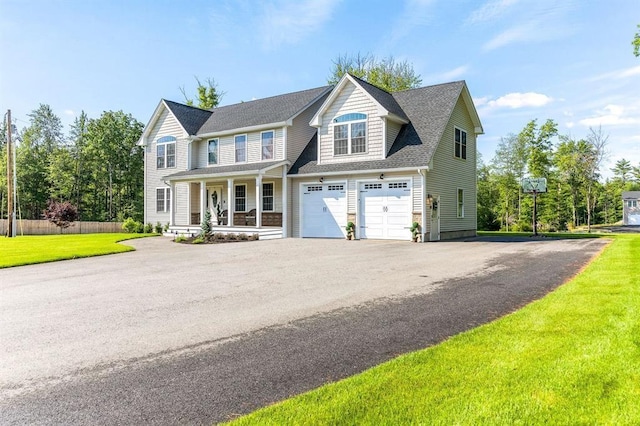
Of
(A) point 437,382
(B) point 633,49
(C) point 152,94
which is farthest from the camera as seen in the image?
(C) point 152,94

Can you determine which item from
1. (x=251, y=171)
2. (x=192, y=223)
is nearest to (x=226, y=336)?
(x=251, y=171)

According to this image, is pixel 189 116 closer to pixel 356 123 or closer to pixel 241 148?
pixel 241 148

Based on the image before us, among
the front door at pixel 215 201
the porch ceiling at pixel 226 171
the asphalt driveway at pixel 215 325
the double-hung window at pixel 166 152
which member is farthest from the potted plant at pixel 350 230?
the double-hung window at pixel 166 152

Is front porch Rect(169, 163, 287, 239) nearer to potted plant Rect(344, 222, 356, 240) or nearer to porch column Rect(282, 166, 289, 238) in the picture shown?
porch column Rect(282, 166, 289, 238)

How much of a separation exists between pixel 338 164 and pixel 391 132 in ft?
9.78

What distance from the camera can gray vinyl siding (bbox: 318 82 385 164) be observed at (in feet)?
62.3

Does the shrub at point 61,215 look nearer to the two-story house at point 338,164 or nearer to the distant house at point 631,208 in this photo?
the two-story house at point 338,164

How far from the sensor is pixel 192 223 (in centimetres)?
2581

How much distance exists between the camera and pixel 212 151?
25.2 meters

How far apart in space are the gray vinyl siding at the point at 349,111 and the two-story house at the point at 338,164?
0.16ft

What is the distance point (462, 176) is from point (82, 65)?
22974mm

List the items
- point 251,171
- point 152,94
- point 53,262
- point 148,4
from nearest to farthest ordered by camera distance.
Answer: point 53,262 < point 148,4 < point 251,171 < point 152,94

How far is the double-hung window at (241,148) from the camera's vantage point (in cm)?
2347

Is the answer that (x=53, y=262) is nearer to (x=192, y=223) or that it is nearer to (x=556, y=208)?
(x=192, y=223)
